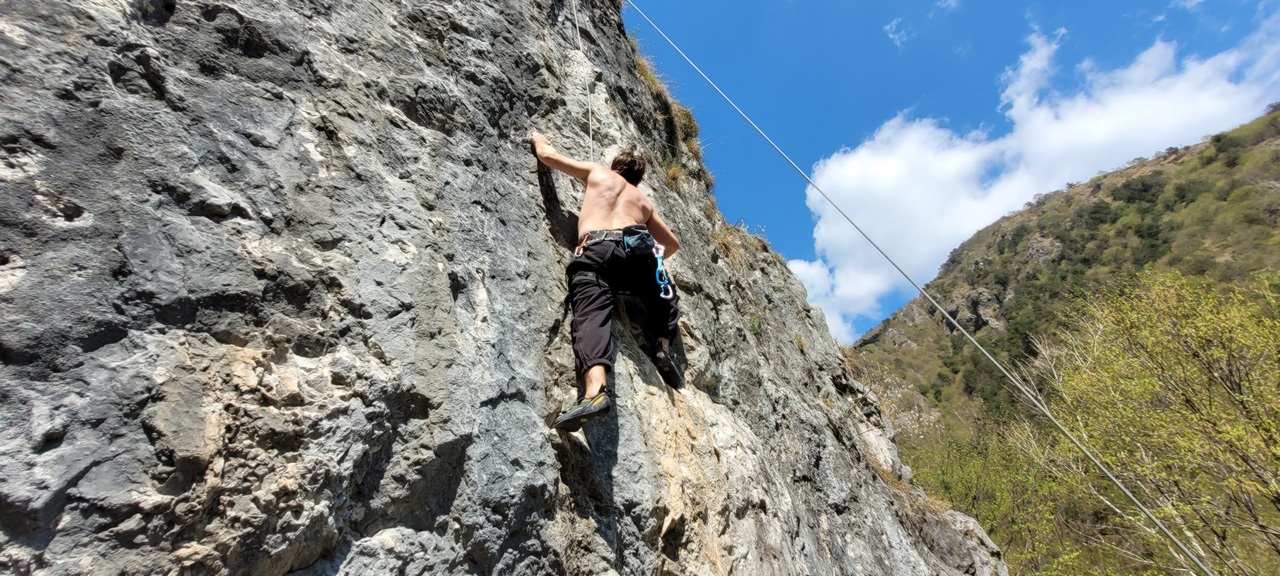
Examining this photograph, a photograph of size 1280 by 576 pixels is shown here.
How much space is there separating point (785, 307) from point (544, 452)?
725 centimetres

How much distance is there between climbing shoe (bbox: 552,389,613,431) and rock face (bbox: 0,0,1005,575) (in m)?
0.12

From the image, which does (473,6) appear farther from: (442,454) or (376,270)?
(442,454)

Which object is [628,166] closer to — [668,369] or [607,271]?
[607,271]

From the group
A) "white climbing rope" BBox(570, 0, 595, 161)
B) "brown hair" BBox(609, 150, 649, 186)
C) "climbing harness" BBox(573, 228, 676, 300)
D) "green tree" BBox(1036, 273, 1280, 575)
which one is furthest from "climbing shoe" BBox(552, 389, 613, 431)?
"green tree" BBox(1036, 273, 1280, 575)

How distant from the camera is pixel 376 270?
299 cm

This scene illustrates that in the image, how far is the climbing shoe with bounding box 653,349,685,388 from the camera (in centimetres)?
446

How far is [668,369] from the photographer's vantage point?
15.0 feet

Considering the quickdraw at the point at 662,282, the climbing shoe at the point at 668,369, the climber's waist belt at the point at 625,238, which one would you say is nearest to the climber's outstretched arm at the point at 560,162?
the climber's waist belt at the point at 625,238

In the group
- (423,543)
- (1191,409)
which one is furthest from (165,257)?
(1191,409)

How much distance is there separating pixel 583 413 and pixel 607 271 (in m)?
1.11

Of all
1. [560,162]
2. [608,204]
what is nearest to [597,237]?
[608,204]

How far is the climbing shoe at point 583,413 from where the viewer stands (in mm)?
3244

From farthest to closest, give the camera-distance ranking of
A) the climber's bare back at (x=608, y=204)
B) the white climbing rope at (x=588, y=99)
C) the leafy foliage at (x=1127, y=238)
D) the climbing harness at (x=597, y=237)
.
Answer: the leafy foliage at (x=1127, y=238)
the white climbing rope at (x=588, y=99)
the climber's bare back at (x=608, y=204)
the climbing harness at (x=597, y=237)

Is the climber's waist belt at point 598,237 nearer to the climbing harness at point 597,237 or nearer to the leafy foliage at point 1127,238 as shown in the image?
the climbing harness at point 597,237
